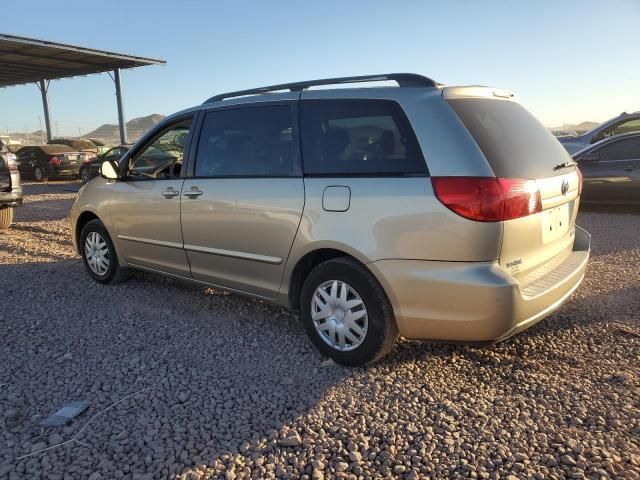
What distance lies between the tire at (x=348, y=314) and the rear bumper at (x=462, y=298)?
0.10 metres

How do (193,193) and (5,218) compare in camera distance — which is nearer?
(193,193)

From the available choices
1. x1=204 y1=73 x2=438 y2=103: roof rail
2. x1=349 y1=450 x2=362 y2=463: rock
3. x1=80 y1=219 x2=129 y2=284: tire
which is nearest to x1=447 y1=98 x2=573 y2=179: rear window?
x1=204 y1=73 x2=438 y2=103: roof rail

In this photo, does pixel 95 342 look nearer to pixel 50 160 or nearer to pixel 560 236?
pixel 560 236

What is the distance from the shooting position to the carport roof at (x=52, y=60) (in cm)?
1967

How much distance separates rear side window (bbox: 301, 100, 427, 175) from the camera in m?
3.13

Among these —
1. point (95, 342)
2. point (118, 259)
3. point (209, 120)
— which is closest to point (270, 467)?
point (95, 342)

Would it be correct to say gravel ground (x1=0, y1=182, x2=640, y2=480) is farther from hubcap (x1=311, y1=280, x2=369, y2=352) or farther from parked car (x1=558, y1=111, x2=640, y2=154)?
parked car (x1=558, y1=111, x2=640, y2=154)

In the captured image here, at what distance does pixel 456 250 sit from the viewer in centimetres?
286

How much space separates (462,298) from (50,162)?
18.5 m

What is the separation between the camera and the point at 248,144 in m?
4.00

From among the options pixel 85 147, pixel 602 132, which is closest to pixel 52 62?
pixel 85 147

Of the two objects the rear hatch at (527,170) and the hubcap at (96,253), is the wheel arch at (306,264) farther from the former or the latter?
the hubcap at (96,253)

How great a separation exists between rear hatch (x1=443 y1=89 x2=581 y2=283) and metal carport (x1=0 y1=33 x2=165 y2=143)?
19.7 metres

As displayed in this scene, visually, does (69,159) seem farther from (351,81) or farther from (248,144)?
(351,81)
